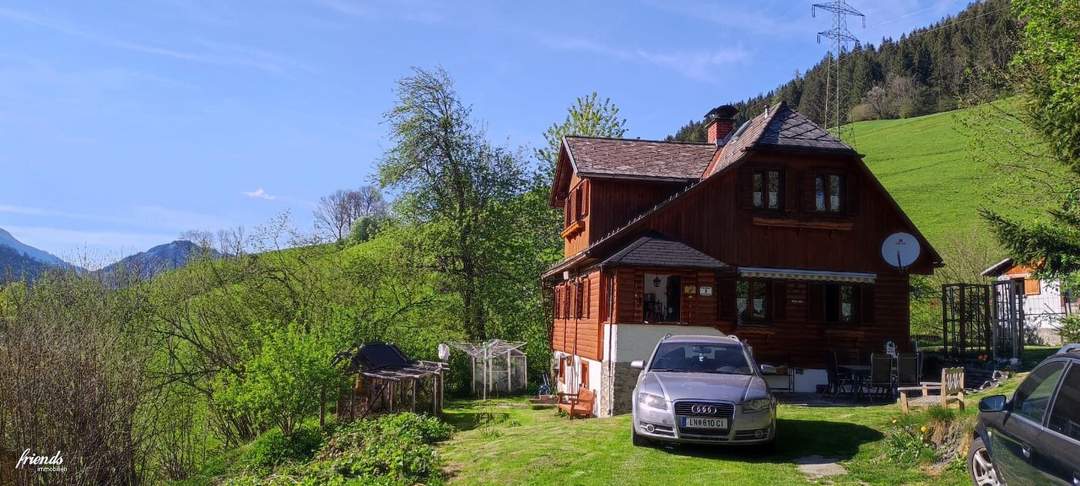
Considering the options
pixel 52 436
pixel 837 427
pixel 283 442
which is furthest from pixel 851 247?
pixel 52 436

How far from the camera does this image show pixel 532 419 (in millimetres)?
19719

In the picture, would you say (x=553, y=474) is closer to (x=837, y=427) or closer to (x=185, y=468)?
(x=837, y=427)

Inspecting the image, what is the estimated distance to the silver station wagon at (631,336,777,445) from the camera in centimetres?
1043

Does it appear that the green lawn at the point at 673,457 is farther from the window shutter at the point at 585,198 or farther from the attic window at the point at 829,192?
the window shutter at the point at 585,198

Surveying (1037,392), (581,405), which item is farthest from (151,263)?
(1037,392)

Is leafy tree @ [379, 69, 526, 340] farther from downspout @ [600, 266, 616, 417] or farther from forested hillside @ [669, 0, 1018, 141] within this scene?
forested hillside @ [669, 0, 1018, 141]

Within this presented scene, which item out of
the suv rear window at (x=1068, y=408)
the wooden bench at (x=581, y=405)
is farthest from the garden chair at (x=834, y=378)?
the suv rear window at (x=1068, y=408)

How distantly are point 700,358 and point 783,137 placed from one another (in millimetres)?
10351

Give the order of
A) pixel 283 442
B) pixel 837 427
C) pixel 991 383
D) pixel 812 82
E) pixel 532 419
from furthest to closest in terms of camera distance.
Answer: pixel 812 82
pixel 532 419
pixel 283 442
pixel 991 383
pixel 837 427

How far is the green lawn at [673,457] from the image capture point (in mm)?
9469

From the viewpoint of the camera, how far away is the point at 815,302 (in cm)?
2058

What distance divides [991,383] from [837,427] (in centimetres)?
604

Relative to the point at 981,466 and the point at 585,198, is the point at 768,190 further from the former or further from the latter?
the point at 981,466

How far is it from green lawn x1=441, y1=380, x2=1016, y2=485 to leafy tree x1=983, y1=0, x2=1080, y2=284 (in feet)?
11.4
